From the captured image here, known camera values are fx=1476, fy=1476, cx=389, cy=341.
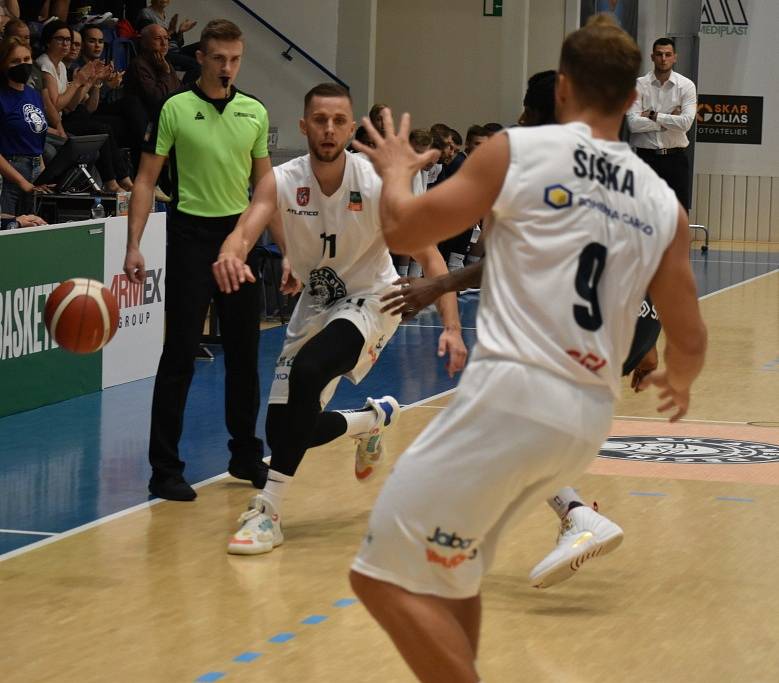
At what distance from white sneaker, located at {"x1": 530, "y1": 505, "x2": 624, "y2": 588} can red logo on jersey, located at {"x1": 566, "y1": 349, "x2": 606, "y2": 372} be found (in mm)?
2011

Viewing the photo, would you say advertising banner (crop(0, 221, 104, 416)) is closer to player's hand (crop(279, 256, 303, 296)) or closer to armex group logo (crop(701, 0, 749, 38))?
player's hand (crop(279, 256, 303, 296))

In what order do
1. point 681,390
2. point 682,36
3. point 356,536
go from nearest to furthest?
point 681,390
point 356,536
point 682,36

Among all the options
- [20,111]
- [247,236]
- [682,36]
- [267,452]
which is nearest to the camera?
[247,236]

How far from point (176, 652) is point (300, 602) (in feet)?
2.22

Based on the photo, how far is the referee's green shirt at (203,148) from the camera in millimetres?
6695

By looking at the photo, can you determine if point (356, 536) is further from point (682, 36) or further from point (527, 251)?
point (682, 36)

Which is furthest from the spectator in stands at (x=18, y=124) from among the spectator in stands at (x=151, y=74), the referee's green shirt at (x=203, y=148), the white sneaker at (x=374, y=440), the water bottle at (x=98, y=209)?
the white sneaker at (x=374, y=440)

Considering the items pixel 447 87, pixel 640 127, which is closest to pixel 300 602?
pixel 640 127

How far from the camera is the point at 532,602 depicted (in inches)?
202

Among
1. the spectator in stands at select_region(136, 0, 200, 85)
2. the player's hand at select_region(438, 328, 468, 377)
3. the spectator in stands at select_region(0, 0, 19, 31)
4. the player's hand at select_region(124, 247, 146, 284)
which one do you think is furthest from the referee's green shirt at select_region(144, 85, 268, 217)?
the spectator in stands at select_region(136, 0, 200, 85)

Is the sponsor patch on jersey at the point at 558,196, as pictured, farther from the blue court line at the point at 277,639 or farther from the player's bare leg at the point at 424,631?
the blue court line at the point at 277,639

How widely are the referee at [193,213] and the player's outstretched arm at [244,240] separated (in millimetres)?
843

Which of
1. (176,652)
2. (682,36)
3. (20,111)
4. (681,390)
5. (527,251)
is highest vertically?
(682,36)

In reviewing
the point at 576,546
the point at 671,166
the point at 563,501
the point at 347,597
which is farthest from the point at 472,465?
the point at 671,166
